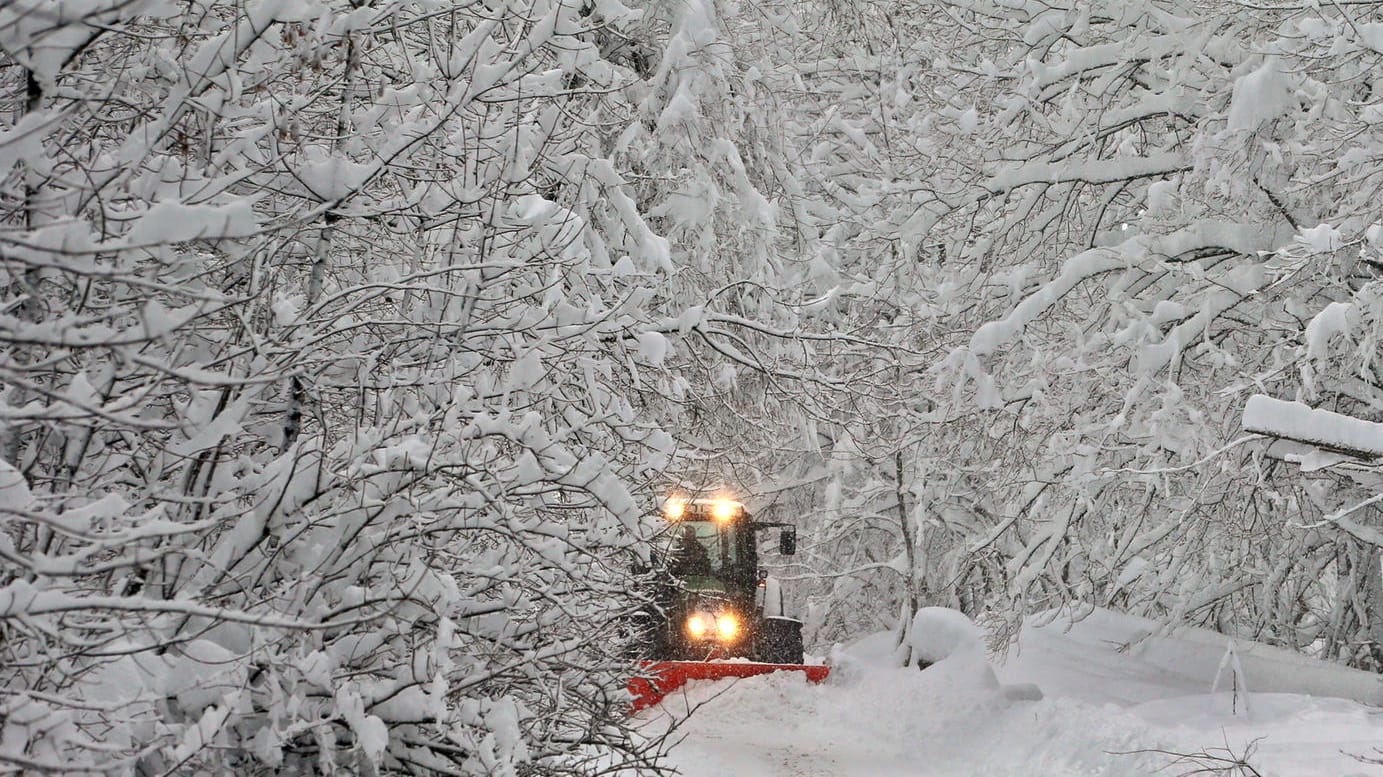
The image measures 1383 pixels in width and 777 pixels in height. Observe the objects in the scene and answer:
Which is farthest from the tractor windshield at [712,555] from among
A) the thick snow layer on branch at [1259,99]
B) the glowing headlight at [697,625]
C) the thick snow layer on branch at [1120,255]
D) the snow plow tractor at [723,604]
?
the thick snow layer on branch at [1259,99]

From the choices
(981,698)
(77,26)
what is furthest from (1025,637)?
(77,26)

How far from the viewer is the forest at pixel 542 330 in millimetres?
2949

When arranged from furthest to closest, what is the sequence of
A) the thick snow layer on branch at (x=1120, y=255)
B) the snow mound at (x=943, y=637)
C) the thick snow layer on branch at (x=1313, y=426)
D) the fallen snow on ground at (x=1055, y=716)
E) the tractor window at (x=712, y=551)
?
the tractor window at (x=712, y=551) < the snow mound at (x=943, y=637) < the thick snow layer on branch at (x=1120, y=255) < the fallen snow on ground at (x=1055, y=716) < the thick snow layer on branch at (x=1313, y=426)

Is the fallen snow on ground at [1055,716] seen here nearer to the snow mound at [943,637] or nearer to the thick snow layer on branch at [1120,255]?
the snow mound at [943,637]

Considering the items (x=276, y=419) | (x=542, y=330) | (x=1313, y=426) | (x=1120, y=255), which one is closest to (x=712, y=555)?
(x=1120, y=255)

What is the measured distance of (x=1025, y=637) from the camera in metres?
13.0

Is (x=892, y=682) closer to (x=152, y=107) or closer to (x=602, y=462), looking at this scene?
(x=602, y=462)

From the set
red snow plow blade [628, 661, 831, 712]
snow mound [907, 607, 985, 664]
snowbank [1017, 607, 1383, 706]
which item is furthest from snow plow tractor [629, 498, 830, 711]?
snowbank [1017, 607, 1383, 706]

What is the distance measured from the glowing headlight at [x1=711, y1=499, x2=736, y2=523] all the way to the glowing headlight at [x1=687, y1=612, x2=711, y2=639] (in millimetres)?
1217

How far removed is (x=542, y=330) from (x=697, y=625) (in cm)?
1096

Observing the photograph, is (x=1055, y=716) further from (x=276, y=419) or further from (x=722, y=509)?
(x=276, y=419)

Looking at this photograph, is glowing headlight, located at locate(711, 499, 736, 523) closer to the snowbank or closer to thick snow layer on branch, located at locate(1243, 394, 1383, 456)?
the snowbank

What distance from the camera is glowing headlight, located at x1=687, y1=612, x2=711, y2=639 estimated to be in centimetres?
1501

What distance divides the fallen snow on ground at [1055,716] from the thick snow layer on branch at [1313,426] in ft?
8.12
